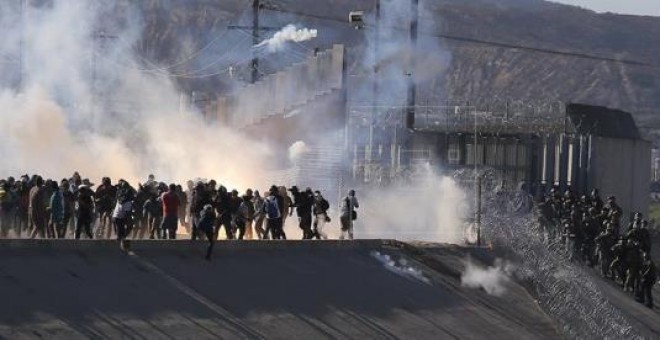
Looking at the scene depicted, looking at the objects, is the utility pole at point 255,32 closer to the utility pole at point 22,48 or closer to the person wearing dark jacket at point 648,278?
the utility pole at point 22,48

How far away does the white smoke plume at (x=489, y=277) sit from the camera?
3259cm

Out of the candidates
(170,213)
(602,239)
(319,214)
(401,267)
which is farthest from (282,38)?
(170,213)

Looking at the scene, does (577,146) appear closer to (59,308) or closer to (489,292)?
(489,292)

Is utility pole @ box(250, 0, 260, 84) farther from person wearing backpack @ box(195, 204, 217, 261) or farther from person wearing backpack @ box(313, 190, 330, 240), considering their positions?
person wearing backpack @ box(195, 204, 217, 261)

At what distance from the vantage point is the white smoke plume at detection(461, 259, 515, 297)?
32.6 meters

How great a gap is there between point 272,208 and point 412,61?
67.9 feet

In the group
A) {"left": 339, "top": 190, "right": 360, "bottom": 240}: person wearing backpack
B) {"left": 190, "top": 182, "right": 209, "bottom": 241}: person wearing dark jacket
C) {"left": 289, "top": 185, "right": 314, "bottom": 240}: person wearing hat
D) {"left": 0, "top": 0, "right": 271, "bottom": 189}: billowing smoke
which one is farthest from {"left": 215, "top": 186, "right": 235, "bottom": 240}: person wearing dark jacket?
{"left": 0, "top": 0, "right": 271, "bottom": 189}: billowing smoke

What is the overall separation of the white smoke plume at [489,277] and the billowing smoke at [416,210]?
3.48m

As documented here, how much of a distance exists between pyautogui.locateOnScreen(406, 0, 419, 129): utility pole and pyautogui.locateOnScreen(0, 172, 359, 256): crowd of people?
1678 cm

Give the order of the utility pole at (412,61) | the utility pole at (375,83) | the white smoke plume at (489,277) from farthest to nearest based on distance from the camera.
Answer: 1. the utility pole at (375,83)
2. the utility pole at (412,61)
3. the white smoke plume at (489,277)

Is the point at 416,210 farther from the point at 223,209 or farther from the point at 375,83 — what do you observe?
the point at 223,209

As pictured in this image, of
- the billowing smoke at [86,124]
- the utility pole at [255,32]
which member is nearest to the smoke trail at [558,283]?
the billowing smoke at [86,124]

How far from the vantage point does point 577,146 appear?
51.3 metres

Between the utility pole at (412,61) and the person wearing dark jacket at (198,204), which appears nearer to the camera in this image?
the person wearing dark jacket at (198,204)
